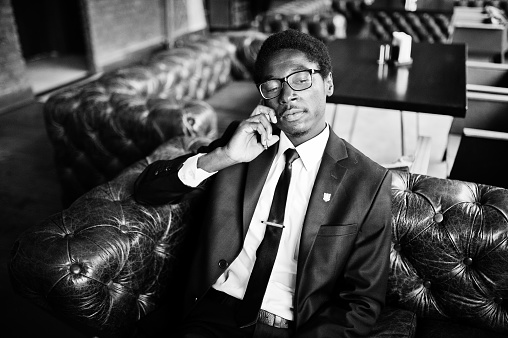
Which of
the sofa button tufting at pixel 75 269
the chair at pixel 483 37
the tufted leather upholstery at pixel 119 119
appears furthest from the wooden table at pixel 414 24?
the sofa button tufting at pixel 75 269

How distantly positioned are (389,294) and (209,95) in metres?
2.88

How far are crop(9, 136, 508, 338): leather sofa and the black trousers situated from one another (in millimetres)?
150

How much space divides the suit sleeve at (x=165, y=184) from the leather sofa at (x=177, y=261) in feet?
0.20

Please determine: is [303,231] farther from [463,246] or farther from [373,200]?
[463,246]

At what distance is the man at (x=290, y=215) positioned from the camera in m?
1.48

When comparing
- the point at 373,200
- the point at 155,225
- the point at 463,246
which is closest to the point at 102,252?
the point at 155,225

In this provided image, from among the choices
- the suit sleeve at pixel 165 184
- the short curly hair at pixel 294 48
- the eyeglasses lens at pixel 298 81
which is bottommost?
the suit sleeve at pixel 165 184

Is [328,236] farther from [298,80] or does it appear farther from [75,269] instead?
[75,269]

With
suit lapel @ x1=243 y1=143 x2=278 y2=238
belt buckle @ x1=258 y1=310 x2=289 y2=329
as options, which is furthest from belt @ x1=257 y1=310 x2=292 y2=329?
suit lapel @ x1=243 y1=143 x2=278 y2=238

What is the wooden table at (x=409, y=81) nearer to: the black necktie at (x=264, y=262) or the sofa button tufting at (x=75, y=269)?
the black necktie at (x=264, y=262)

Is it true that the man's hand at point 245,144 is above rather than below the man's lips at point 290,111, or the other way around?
below

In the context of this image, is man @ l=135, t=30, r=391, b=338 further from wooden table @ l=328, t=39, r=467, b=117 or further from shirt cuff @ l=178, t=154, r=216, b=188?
wooden table @ l=328, t=39, r=467, b=117

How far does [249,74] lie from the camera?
449 centimetres

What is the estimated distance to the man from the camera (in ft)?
4.85
